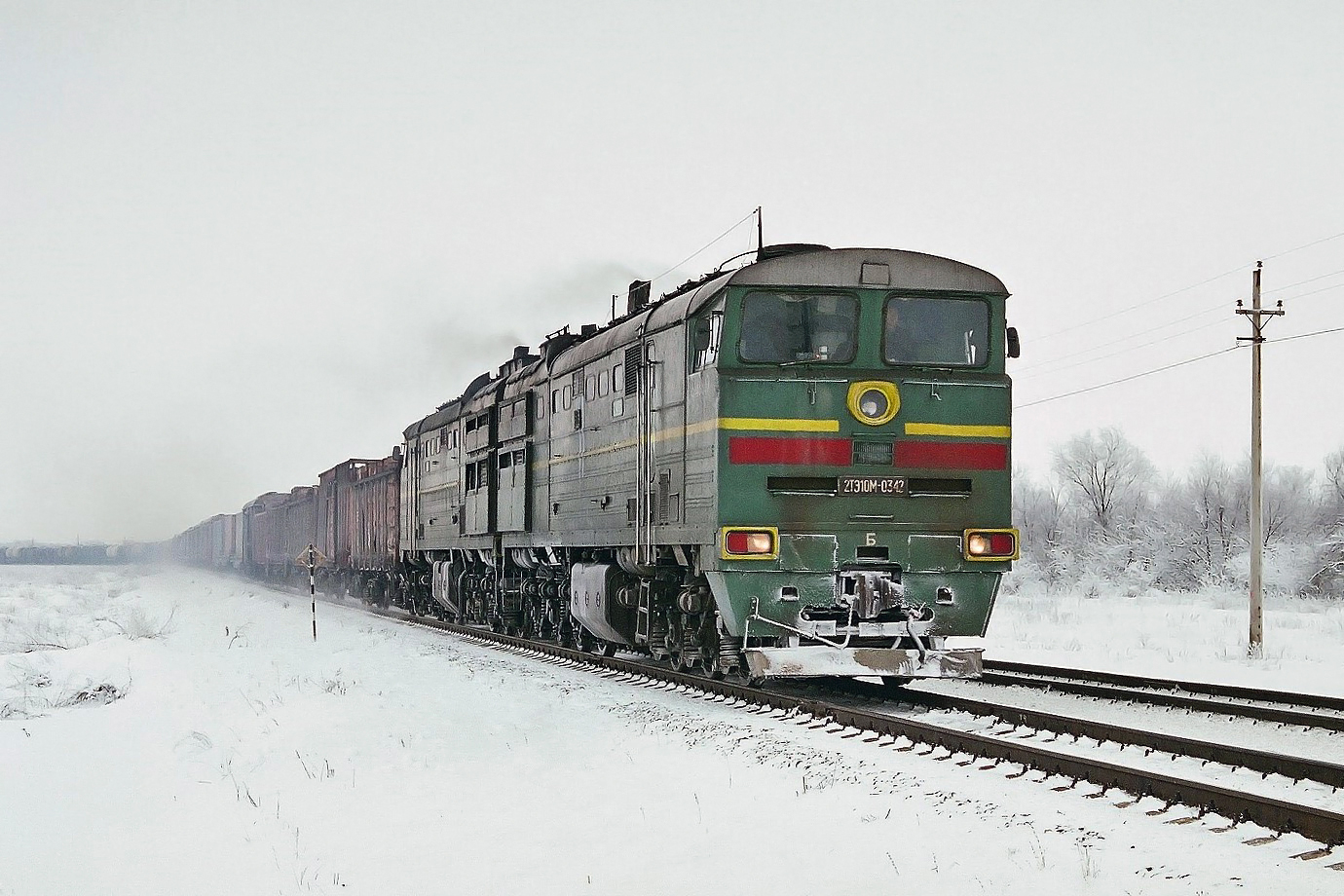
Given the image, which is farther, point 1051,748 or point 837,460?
point 837,460

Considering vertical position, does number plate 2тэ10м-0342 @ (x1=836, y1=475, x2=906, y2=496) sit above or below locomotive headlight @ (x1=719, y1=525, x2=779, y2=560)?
above

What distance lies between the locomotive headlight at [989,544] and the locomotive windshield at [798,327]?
6.98 feet

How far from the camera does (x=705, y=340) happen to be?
1252 centimetres

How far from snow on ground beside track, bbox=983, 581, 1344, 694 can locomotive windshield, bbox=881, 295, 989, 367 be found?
20.0 ft

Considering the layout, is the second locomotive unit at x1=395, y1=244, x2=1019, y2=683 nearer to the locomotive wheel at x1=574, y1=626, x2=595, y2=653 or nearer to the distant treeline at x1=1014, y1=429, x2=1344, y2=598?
the locomotive wheel at x1=574, y1=626, x2=595, y2=653

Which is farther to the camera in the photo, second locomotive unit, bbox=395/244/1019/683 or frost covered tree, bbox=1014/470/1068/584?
frost covered tree, bbox=1014/470/1068/584

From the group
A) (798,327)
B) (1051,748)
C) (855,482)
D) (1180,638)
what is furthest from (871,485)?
(1180,638)

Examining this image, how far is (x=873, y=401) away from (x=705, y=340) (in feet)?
5.98

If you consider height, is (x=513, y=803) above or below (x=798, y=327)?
below

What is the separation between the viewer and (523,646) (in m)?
20.4

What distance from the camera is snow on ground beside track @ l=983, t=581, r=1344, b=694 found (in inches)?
651

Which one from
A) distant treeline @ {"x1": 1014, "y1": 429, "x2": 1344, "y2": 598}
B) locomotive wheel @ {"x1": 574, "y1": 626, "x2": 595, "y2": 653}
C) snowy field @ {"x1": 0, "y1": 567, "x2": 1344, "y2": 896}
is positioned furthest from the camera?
distant treeline @ {"x1": 1014, "y1": 429, "x2": 1344, "y2": 598}

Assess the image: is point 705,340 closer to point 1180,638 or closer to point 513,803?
point 513,803

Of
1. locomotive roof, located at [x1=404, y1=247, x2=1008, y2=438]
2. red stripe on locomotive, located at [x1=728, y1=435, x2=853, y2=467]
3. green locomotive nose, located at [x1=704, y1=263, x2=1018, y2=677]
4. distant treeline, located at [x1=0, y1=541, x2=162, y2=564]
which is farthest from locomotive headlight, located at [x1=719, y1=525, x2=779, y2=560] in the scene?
distant treeline, located at [x1=0, y1=541, x2=162, y2=564]
